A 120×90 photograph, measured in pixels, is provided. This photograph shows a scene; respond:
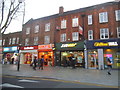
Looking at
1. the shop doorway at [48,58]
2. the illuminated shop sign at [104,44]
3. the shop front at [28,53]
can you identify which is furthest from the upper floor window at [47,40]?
the illuminated shop sign at [104,44]

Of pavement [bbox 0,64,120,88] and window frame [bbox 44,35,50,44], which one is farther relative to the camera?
window frame [bbox 44,35,50,44]

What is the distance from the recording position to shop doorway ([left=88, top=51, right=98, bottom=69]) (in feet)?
53.5

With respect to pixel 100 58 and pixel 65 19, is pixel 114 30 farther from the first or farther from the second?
pixel 65 19

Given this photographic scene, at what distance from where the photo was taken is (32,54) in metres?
23.0

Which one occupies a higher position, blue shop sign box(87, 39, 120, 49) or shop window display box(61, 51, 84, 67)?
blue shop sign box(87, 39, 120, 49)

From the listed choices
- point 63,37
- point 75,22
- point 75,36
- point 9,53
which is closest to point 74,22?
point 75,22

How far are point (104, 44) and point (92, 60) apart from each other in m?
3.26

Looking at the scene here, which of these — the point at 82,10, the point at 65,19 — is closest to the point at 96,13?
the point at 82,10

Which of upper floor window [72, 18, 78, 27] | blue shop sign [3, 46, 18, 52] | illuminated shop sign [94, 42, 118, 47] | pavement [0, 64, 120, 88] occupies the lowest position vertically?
pavement [0, 64, 120, 88]

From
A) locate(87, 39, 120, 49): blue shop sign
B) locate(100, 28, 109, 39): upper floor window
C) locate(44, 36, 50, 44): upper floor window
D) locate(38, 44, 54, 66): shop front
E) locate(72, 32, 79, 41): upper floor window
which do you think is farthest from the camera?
locate(44, 36, 50, 44): upper floor window

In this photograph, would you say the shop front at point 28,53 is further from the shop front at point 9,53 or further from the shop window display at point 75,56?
the shop window display at point 75,56

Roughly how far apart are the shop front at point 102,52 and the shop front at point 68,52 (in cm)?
146

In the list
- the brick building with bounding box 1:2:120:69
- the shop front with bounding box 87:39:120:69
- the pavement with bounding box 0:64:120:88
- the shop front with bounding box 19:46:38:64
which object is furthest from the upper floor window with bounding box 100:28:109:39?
the shop front with bounding box 19:46:38:64

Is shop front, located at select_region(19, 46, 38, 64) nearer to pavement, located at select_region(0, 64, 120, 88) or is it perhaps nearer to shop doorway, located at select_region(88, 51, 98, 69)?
pavement, located at select_region(0, 64, 120, 88)
